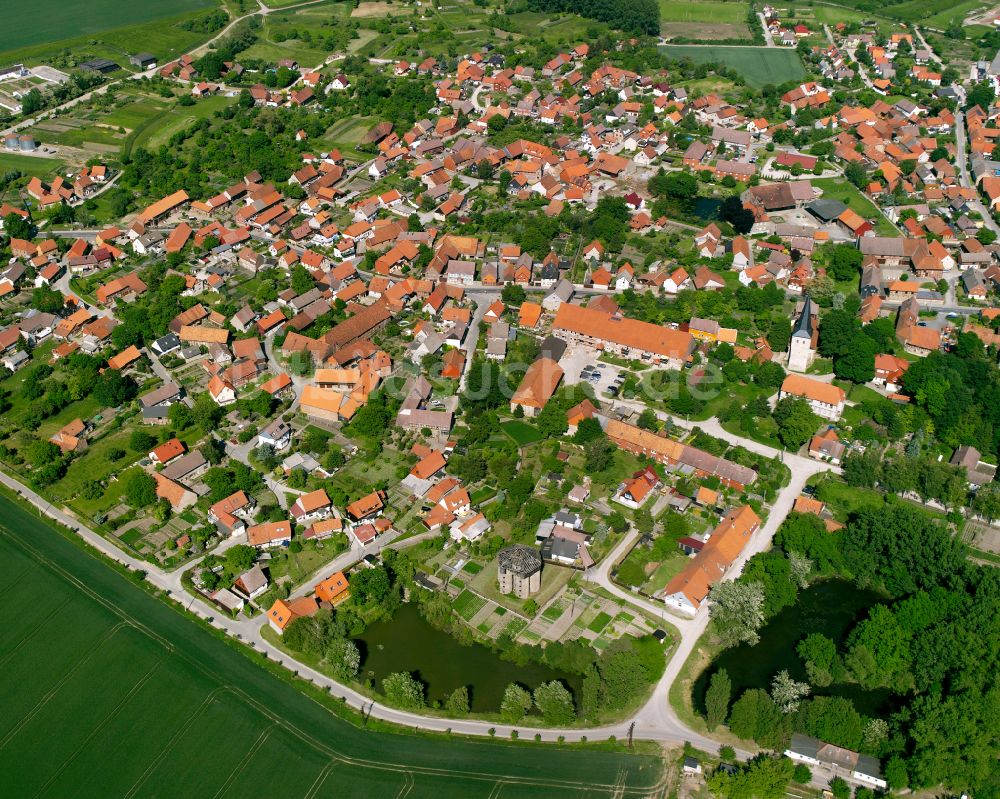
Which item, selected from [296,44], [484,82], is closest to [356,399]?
[484,82]

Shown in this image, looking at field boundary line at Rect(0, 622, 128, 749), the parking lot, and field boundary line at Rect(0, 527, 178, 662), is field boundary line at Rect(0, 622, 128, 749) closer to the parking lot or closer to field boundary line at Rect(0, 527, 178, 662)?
field boundary line at Rect(0, 527, 178, 662)

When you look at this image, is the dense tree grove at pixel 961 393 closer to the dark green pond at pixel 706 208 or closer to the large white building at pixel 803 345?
the large white building at pixel 803 345

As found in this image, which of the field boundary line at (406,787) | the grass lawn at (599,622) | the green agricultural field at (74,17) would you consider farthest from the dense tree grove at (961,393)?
the green agricultural field at (74,17)

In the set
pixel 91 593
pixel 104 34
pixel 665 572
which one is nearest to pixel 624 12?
pixel 104 34

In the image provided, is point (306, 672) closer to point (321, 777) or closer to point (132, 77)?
point (321, 777)

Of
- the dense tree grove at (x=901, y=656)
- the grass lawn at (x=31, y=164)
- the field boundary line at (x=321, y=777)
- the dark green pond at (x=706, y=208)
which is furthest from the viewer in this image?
the grass lawn at (x=31, y=164)

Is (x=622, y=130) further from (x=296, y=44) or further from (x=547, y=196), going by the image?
(x=296, y=44)
